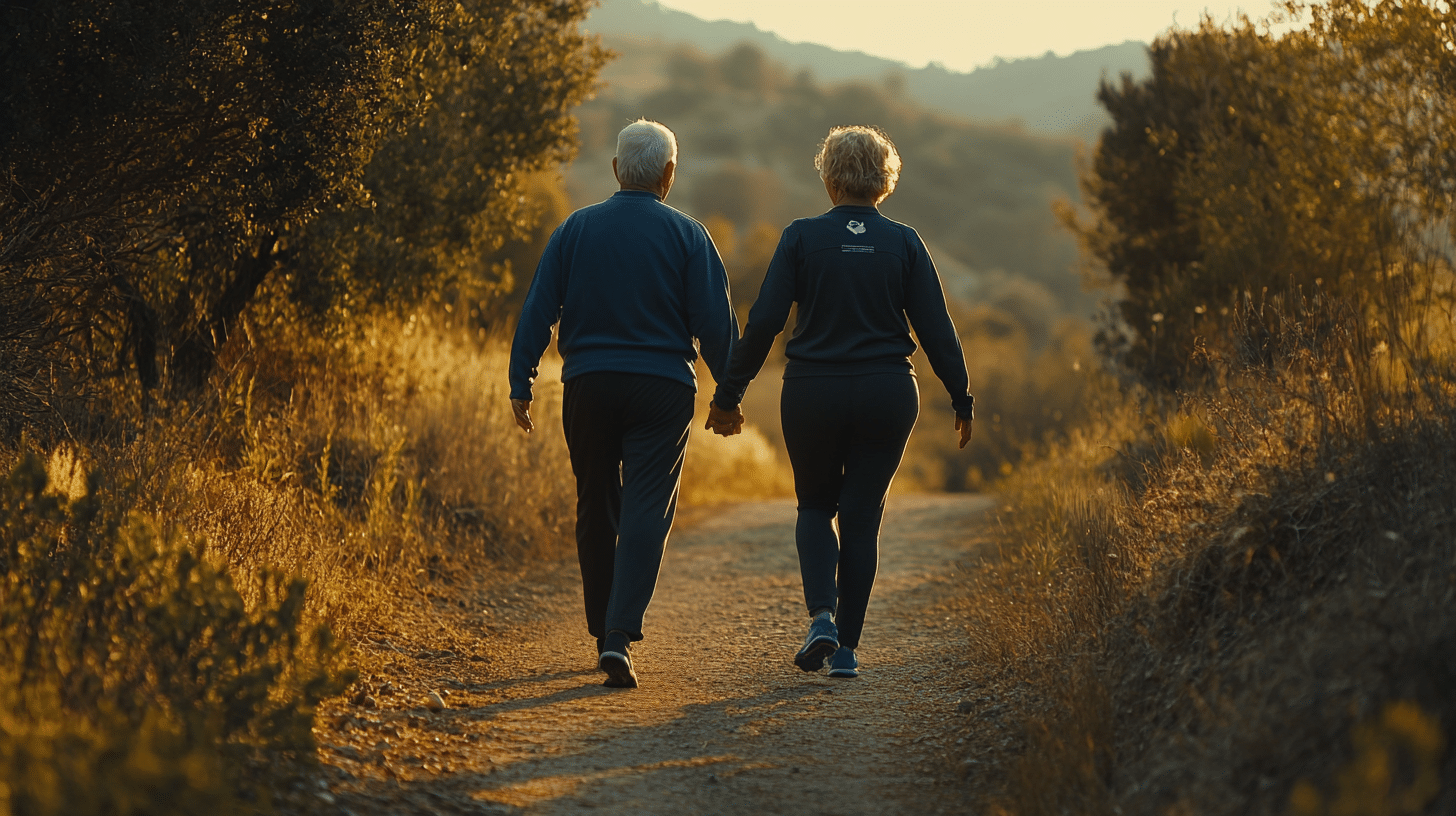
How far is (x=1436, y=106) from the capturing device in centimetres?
858

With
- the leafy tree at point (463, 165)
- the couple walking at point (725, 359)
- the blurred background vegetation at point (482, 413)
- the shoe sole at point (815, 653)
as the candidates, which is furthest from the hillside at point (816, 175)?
the shoe sole at point (815, 653)

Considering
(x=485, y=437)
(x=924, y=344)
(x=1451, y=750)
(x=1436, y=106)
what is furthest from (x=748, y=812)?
→ (x=1436, y=106)

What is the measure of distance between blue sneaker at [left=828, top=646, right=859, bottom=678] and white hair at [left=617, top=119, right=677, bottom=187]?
2336mm

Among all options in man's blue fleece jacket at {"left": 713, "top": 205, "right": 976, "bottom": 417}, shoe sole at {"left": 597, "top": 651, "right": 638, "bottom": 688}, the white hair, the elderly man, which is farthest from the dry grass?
the white hair

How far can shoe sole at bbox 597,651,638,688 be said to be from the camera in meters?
5.08

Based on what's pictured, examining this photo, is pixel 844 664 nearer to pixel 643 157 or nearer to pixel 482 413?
pixel 643 157

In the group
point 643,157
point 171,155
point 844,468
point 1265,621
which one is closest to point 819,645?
point 844,468

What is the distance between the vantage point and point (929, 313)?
16.9 ft

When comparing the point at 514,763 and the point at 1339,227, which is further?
the point at 1339,227

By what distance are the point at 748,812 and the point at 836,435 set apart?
183cm

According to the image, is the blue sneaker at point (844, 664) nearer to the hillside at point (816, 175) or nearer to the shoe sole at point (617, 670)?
the shoe sole at point (617, 670)

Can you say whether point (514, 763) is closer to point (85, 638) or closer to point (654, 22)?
point (85, 638)

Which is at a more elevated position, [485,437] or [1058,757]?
[485,437]

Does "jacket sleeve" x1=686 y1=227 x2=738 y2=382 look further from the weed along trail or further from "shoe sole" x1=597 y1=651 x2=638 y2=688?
the weed along trail
